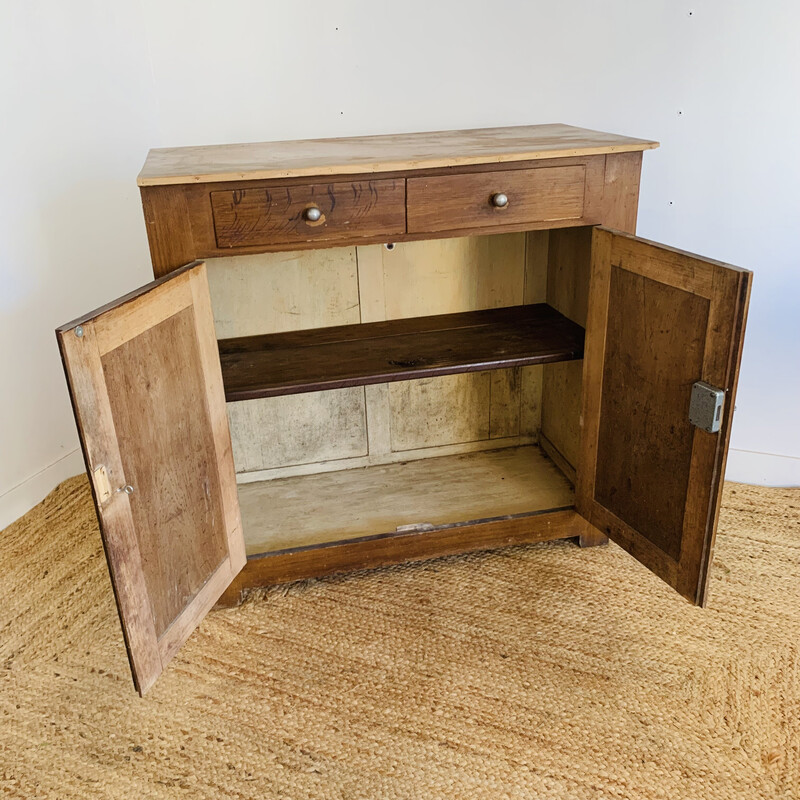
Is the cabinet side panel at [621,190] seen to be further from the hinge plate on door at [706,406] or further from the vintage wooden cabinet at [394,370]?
the hinge plate on door at [706,406]

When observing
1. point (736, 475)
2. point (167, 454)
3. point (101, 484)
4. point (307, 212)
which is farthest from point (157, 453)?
point (736, 475)

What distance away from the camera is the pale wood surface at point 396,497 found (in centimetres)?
192

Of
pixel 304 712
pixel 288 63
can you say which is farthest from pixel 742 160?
pixel 304 712

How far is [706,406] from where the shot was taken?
4.48 feet

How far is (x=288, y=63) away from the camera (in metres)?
1.90

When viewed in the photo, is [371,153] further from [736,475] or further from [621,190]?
[736,475]

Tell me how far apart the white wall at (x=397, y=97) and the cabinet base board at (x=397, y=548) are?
78 cm

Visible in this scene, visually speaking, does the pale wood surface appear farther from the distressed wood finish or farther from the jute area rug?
the distressed wood finish

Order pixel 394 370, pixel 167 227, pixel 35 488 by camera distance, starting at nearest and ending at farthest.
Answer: pixel 167 227
pixel 394 370
pixel 35 488

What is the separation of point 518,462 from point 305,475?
0.64m

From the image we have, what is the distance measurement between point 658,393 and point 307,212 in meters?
0.81

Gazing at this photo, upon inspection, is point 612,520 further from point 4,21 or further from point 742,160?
point 4,21

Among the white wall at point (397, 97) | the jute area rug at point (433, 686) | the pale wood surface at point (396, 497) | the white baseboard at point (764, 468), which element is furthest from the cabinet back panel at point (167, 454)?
the white baseboard at point (764, 468)

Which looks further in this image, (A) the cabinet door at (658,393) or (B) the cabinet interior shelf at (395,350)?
(B) the cabinet interior shelf at (395,350)
